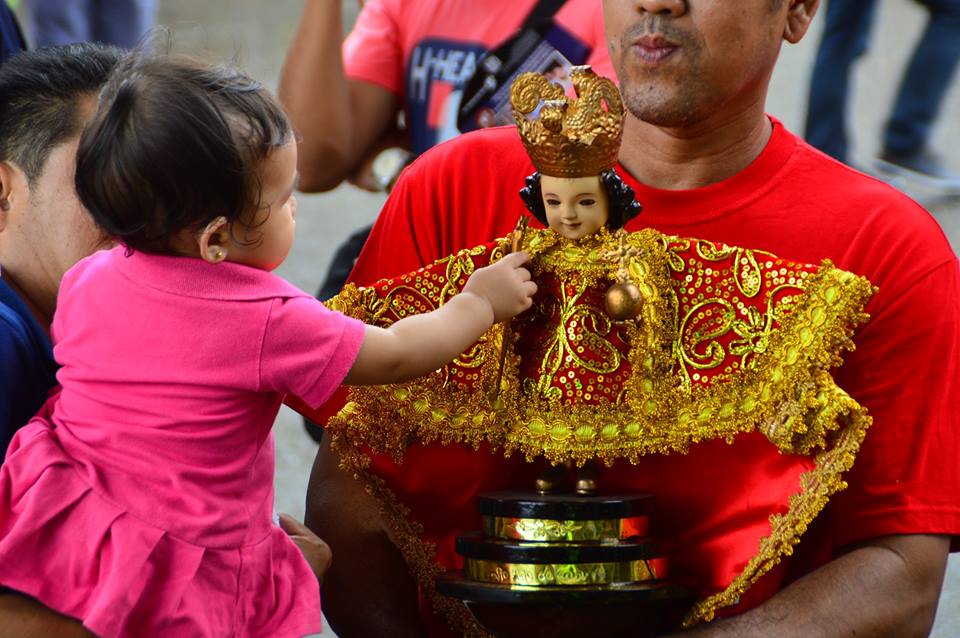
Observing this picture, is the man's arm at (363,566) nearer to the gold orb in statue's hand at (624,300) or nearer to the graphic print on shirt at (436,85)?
the gold orb in statue's hand at (624,300)

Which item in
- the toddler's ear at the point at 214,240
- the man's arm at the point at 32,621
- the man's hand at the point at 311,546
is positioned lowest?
the man's hand at the point at 311,546

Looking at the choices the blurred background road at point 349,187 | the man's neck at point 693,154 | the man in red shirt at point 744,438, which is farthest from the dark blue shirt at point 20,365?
the blurred background road at point 349,187

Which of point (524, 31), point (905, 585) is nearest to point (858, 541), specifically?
point (905, 585)

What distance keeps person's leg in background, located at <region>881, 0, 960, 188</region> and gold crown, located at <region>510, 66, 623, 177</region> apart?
168 inches

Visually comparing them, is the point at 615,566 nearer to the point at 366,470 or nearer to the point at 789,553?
the point at 789,553

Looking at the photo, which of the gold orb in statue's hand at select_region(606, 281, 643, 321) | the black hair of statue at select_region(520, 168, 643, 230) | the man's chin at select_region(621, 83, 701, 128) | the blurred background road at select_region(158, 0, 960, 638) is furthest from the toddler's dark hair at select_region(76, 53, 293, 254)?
the blurred background road at select_region(158, 0, 960, 638)

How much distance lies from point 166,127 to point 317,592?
26.6 inches

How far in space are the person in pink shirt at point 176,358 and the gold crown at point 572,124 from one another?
0.19m

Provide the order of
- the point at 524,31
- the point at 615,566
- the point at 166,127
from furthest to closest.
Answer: the point at 524,31 < the point at 615,566 < the point at 166,127

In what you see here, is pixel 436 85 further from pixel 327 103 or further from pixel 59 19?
pixel 59 19

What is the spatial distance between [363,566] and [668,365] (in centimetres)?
60

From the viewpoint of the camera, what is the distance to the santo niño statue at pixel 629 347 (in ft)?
7.28

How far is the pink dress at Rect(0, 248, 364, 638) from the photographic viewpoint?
6.98 ft

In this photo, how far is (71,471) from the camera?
2184 mm
